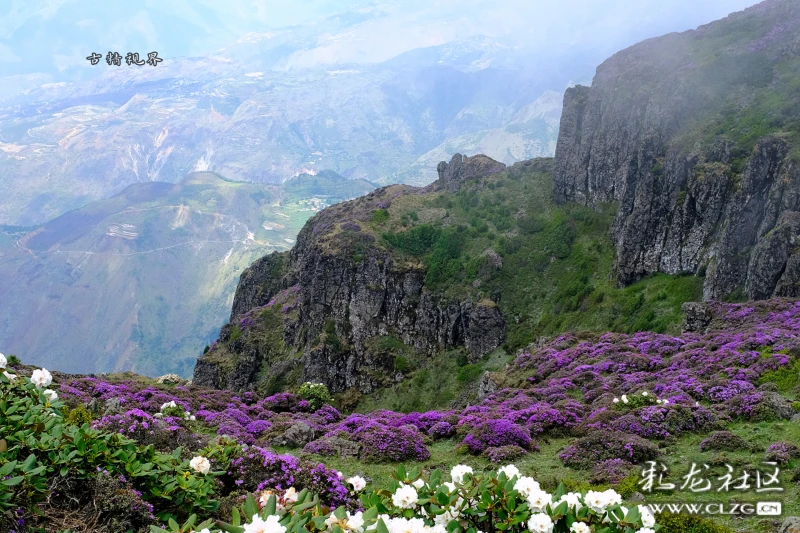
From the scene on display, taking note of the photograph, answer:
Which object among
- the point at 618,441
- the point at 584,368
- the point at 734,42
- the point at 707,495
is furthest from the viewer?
the point at 734,42

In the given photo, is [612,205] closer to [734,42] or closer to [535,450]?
[734,42]

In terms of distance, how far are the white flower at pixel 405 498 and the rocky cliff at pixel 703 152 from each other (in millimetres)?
52155

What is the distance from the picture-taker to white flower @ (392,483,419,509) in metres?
7.42

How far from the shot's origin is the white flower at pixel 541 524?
6.87m

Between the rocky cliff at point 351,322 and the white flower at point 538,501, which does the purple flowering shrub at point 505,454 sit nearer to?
the white flower at point 538,501

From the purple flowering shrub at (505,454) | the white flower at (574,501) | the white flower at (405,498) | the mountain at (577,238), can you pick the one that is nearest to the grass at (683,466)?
the purple flowering shrub at (505,454)

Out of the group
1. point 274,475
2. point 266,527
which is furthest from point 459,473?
point 274,475

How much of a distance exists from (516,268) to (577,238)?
1133cm

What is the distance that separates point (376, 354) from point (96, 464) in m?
83.0

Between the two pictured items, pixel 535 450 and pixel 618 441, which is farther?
pixel 535 450

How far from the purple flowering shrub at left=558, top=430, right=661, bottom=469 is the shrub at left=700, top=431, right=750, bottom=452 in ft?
5.55

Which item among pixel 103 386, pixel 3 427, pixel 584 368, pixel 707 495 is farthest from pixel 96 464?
pixel 584 368

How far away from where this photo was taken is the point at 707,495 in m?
15.3

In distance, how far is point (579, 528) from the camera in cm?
707
